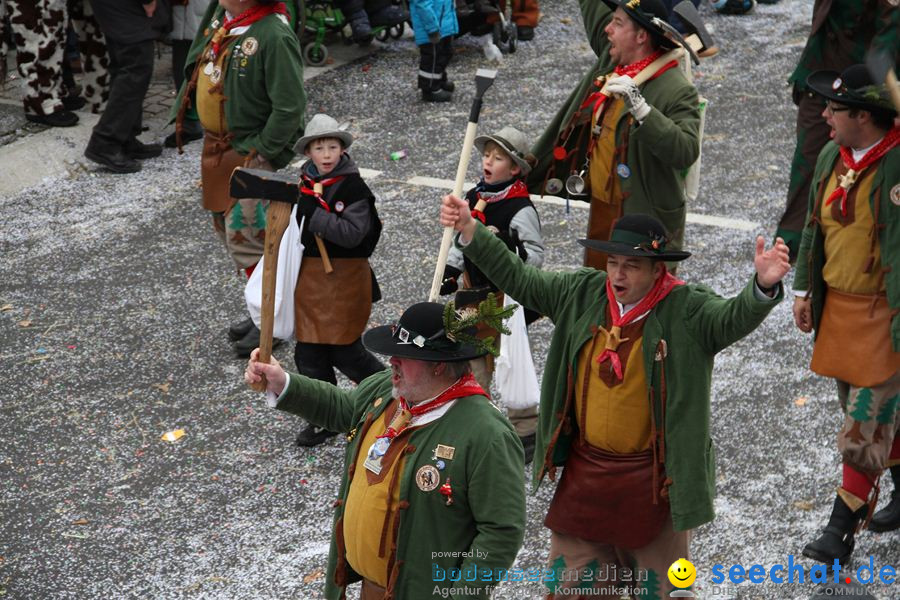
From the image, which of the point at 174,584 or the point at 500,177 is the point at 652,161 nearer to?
the point at 500,177

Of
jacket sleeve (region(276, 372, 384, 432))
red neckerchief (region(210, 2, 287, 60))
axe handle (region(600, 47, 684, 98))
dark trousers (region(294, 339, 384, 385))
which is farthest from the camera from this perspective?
red neckerchief (region(210, 2, 287, 60))

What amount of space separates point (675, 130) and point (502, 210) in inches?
36.2

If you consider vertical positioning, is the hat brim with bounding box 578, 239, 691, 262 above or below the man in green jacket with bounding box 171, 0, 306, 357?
above

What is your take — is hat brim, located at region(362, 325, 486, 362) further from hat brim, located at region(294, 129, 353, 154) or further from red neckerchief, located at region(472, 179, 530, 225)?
hat brim, located at region(294, 129, 353, 154)

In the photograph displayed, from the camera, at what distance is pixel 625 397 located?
15.6 ft

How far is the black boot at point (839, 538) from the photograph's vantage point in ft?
18.9

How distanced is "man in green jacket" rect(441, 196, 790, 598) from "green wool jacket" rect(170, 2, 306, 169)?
8.56ft

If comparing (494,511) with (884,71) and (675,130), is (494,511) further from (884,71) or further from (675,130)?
(675,130)

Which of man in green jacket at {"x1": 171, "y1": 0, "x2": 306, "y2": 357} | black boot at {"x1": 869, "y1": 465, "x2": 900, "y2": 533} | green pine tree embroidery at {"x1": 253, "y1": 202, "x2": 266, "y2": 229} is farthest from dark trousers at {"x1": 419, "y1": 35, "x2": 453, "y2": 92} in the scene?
black boot at {"x1": 869, "y1": 465, "x2": 900, "y2": 533}

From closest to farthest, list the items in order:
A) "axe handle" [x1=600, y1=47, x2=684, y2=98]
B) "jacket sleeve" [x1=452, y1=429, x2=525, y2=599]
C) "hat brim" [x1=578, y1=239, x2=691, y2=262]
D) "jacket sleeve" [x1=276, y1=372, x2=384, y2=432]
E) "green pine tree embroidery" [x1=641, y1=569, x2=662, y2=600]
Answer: "jacket sleeve" [x1=452, y1=429, x2=525, y2=599]
"jacket sleeve" [x1=276, y1=372, x2=384, y2=432]
"hat brim" [x1=578, y1=239, x2=691, y2=262]
"green pine tree embroidery" [x1=641, y1=569, x2=662, y2=600]
"axe handle" [x1=600, y1=47, x2=684, y2=98]

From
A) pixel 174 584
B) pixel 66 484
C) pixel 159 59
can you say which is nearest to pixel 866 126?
pixel 174 584

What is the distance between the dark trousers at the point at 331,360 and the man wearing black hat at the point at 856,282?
229 cm

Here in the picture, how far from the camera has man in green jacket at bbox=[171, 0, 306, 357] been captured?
720cm

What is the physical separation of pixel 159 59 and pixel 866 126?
879 centimetres
